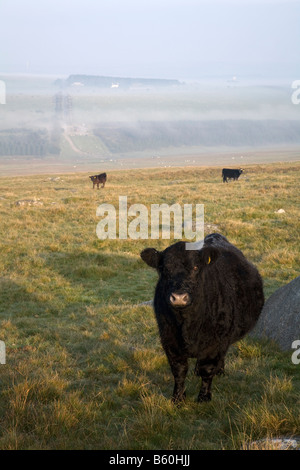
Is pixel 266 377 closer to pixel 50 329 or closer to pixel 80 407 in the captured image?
pixel 80 407

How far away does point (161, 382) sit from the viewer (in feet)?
19.7

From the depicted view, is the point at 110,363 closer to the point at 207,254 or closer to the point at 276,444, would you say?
the point at 207,254

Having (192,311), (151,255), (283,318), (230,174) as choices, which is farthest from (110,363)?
(230,174)

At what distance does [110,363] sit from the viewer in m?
6.84

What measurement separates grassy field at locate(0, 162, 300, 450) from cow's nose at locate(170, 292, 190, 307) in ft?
3.54

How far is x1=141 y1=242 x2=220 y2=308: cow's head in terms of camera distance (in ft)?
15.9

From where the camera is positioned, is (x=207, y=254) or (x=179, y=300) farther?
(x=207, y=254)

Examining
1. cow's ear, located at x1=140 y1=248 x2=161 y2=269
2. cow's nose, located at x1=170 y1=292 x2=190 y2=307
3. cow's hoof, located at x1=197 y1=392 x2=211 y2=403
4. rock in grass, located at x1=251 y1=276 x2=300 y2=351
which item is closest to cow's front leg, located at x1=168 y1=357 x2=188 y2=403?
cow's hoof, located at x1=197 y1=392 x2=211 y2=403

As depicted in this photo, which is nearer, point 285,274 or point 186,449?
point 186,449

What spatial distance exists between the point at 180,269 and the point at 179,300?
44 cm

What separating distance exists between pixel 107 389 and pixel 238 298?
206 centimetres

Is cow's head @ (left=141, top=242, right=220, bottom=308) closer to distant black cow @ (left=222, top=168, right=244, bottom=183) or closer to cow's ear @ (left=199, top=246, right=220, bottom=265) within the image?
cow's ear @ (left=199, top=246, right=220, bottom=265)

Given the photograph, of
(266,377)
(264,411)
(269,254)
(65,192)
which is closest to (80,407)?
(264,411)

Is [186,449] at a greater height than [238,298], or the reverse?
[238,298]
